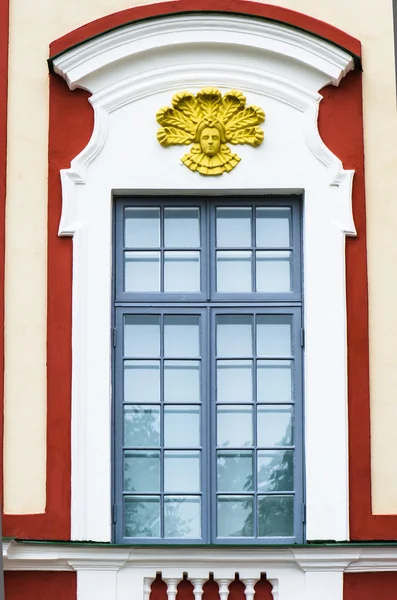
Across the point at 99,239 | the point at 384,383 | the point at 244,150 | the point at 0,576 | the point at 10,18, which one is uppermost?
the point at 10,18

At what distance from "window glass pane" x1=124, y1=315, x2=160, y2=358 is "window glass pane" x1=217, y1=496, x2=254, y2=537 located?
1.03 m

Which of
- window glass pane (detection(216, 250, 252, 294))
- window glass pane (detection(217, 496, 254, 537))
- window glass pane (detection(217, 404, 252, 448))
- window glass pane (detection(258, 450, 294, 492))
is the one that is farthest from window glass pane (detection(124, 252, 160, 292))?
window glass pane (detection(217, 496, 254, 537))

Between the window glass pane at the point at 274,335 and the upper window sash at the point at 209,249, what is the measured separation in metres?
0.13

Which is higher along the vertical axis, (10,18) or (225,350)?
(10,18)

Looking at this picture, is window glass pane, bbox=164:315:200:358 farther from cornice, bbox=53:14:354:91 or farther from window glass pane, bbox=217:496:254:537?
cornice, bbox=53:14:354:91

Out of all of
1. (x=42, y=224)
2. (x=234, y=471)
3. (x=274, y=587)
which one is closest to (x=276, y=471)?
(x=234, y=471)

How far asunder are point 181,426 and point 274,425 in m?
0.58

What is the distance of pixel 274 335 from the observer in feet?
30.3

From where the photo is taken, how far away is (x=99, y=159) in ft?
30.5

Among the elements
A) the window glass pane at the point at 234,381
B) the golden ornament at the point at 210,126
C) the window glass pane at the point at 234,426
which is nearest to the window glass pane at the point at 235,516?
the window glass pane at the point at 234,426

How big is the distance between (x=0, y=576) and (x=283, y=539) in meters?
2.90

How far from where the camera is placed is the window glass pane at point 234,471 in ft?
29.8

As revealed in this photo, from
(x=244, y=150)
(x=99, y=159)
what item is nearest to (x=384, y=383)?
(x=244, y=150)

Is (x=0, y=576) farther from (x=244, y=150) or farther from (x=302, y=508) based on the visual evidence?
(x=244, y=150)
